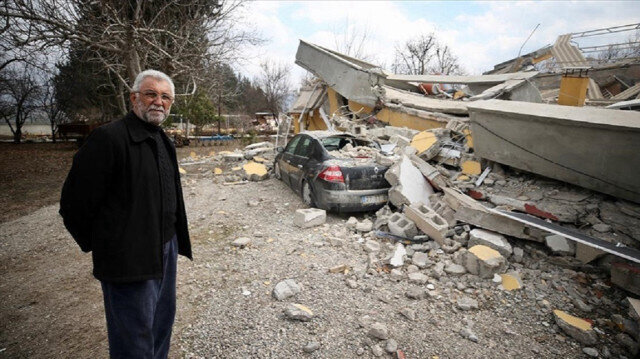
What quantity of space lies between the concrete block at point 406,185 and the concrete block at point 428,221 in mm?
308

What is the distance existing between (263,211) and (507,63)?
1841cm

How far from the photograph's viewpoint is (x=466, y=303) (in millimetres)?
2916

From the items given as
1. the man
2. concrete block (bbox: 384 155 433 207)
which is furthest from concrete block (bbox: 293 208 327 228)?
the man

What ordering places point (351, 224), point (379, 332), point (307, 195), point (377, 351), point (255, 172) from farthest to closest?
1. point (255, 172)
2. point (307, 195)
3. point (351, 224)
4. point (379, 332)
5. point (377, 351)

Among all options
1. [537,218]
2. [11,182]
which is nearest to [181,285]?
[537,218]

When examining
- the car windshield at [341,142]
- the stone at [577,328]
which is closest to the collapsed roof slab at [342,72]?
the car windshield at [341,142]

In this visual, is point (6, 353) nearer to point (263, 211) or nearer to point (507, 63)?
point (263, 211)

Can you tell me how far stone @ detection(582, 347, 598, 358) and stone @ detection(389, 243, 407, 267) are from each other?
68.4 inches

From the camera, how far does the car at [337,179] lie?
483 centimetres

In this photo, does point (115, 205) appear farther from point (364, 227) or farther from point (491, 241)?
point (491, 241)

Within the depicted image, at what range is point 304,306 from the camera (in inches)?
111

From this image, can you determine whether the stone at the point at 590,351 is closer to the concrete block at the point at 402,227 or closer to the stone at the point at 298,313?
the concrete block at the point at 402,227

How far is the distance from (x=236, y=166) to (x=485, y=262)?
856 centimetres

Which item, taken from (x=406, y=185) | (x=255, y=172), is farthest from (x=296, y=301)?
(x=255, y=172)
